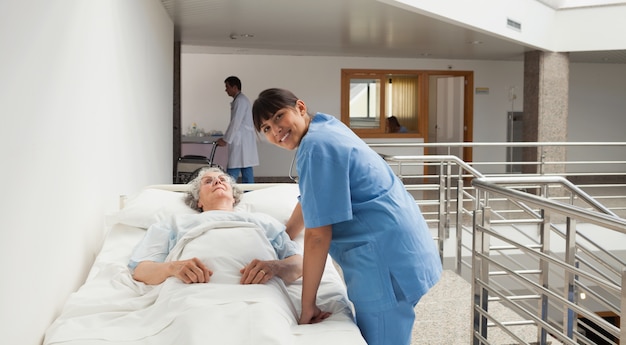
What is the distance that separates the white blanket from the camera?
1901 mm

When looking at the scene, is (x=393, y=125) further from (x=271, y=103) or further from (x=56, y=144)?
(x=271, y=103)

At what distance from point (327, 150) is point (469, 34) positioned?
7518 mm

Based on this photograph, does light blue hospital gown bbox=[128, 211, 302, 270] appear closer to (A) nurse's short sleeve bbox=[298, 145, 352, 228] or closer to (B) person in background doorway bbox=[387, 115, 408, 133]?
(A) nurse's short sleeve bbox=[298, 145, 352, 228]

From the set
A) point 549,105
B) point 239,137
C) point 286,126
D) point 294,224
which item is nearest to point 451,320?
point 294,224

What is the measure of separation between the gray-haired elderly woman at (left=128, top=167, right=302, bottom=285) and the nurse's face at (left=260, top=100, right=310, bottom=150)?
0.50 m

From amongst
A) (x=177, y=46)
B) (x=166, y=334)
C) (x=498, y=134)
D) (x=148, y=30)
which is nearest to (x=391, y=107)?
(x=498, y=134)

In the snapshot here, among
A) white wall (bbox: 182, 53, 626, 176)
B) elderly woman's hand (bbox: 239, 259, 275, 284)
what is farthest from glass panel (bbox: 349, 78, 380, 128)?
elderly woman's hand (bbox: 239, 259, 275, 284)

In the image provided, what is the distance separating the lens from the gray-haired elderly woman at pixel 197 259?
2.33 meters

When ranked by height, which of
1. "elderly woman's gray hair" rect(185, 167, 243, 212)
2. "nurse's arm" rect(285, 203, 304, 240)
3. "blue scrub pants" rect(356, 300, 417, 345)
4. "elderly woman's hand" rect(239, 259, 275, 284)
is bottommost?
"blue scrub pants" rect(356, 300, 417, 345)

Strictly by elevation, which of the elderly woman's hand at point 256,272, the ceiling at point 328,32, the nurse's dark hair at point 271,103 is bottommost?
the elderly woman's hand at point 256,272

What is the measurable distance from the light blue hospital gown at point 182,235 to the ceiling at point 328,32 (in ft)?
13.7

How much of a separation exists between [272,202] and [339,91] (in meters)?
8.81

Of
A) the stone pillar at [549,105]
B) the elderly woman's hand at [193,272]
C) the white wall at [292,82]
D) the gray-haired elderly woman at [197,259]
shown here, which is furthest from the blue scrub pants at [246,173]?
the elderly woman's hand at [193,272]

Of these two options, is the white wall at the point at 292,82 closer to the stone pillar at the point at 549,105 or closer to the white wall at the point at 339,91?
the white wall at the point at 339,91
